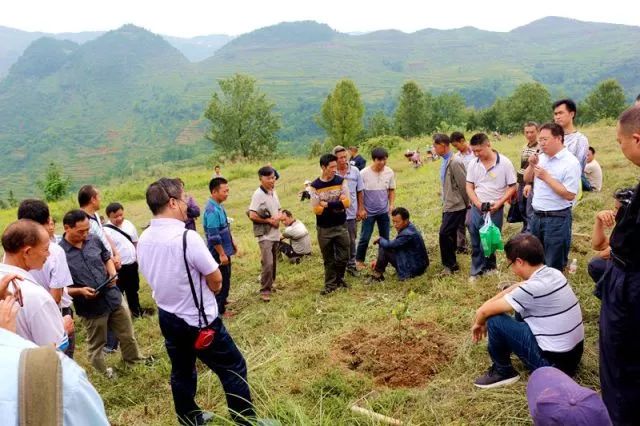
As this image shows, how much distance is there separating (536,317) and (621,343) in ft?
3.29

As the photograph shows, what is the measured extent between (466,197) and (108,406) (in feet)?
14.6

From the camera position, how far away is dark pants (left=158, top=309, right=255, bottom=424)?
3127 millimetres

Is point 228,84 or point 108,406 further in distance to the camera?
point 228,84

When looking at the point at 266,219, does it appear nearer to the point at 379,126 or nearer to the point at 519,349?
the point at 519,349

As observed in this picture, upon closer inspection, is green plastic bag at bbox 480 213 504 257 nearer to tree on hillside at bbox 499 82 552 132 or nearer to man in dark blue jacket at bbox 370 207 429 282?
man in dark blue jacket at bbox 370 207 429 282

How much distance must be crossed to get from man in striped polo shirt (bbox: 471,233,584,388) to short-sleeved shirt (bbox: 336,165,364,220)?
3.22m

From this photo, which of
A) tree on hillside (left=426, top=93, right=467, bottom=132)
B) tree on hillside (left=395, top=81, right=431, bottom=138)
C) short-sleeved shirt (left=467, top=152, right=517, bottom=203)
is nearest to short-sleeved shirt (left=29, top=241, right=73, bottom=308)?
short-sleeved shirt (left=467, top=152, right=517, bottom=203)

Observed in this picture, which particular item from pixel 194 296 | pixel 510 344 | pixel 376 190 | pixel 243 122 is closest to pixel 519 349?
pixel 510 344

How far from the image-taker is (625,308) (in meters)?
2.19

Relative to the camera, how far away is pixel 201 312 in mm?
3061

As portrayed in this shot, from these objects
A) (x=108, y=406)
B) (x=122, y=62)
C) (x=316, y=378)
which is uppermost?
(x=122, y=62)

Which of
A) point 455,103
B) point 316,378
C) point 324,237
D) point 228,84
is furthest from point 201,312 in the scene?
point 455,103

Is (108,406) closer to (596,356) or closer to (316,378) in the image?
(316,378)

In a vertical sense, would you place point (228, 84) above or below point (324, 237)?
above
